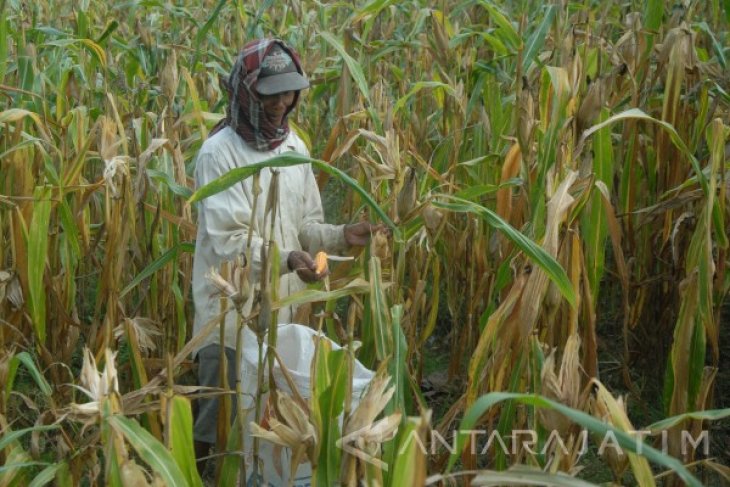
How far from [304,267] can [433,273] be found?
581mm

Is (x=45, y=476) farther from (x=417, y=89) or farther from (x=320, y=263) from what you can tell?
(x=417, y=89)

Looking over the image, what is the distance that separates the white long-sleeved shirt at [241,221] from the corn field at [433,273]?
0.08 m

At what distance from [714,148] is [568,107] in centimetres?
30

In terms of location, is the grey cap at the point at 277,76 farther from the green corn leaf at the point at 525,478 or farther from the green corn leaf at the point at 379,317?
the green corn leaf at the point at 525,478

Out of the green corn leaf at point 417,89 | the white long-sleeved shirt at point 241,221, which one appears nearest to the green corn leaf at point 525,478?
the white long-sleeved shirt at point 241,221

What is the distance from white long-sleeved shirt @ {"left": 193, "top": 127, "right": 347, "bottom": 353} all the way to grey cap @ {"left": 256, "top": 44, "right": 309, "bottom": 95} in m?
0.14

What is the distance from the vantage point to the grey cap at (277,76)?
7.28ft

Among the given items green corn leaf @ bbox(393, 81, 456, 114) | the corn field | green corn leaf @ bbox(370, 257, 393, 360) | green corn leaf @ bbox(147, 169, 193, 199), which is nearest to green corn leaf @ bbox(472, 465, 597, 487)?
the corn field

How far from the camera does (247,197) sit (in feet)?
7.37

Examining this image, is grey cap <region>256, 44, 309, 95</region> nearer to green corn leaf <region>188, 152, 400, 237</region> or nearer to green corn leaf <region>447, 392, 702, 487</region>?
green corn leaf <region>188, 152, 400, 237</region>

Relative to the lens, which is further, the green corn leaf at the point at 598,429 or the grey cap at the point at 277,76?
the grey cap at the point at 277,76

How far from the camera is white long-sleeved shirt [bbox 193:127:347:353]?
2.18 metres

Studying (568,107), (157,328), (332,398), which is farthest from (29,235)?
(568,107)

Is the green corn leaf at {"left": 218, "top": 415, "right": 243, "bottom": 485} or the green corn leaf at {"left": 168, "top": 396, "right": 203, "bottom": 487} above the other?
the green corn leaf at {"left": 168, "top": 396, "right": 203, "bottom": 487}
